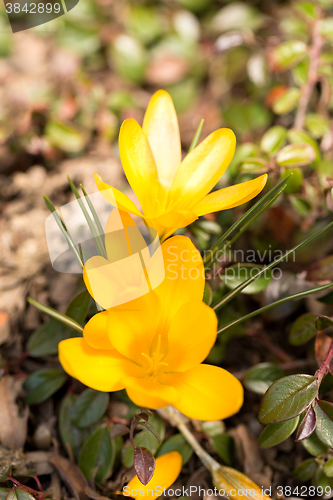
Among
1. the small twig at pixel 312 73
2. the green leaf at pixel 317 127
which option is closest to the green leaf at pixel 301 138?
the green leaf at pixel 317 127

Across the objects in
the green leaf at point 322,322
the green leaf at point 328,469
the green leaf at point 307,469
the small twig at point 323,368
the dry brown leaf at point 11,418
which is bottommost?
the green leaf at point 307,469

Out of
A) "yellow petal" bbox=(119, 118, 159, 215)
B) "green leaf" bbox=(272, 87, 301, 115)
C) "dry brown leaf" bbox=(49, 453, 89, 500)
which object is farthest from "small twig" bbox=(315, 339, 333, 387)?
"green leaf" bbox=(272, 87, 301, 115)

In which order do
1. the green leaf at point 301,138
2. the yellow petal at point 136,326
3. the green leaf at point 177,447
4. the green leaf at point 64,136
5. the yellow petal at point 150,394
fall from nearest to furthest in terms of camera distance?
the yellow petal at point 150,394 → the yellow petal at point 136,326 → the green leaf at point 177,447 → the green leaf at point 301,138 → the green leaf at point 64,136

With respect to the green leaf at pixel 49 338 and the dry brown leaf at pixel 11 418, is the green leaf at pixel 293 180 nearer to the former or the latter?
the green leaf at pixel 49 338

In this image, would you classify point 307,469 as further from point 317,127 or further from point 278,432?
point 317,127

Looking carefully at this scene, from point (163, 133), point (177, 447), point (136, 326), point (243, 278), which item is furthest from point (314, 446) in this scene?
point (163, 133)
